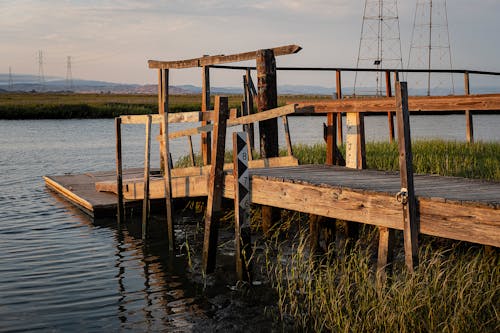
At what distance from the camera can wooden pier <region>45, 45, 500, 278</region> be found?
6586 mm

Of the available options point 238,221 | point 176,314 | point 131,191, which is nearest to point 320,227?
point 238,221

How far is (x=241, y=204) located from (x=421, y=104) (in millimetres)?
2687

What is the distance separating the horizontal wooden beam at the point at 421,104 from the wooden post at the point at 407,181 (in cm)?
74

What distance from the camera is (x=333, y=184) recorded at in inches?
313

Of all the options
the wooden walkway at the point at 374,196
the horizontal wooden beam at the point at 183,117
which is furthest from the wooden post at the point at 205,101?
the wooden walkway at the point at 374,196

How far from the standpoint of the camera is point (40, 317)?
26.5 feet

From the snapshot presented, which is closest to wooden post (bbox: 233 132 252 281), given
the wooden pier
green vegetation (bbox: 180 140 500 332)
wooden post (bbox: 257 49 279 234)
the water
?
the wooden pier

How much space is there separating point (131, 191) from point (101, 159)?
49.6 ft

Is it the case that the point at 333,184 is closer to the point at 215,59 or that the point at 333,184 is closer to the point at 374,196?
the point at 374,196

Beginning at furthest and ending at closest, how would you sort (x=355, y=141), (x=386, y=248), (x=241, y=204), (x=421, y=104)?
(x=355, y=141)
(x=241, y=204)
(x=421, y=104)
(x=386, y=248)

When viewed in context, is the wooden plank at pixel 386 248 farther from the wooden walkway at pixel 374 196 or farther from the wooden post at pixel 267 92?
the wooden post at pixel 267 92

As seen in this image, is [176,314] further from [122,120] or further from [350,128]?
[122,120]

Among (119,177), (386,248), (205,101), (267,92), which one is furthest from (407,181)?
(119,177)

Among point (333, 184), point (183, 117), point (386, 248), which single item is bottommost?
point (386, 248)
